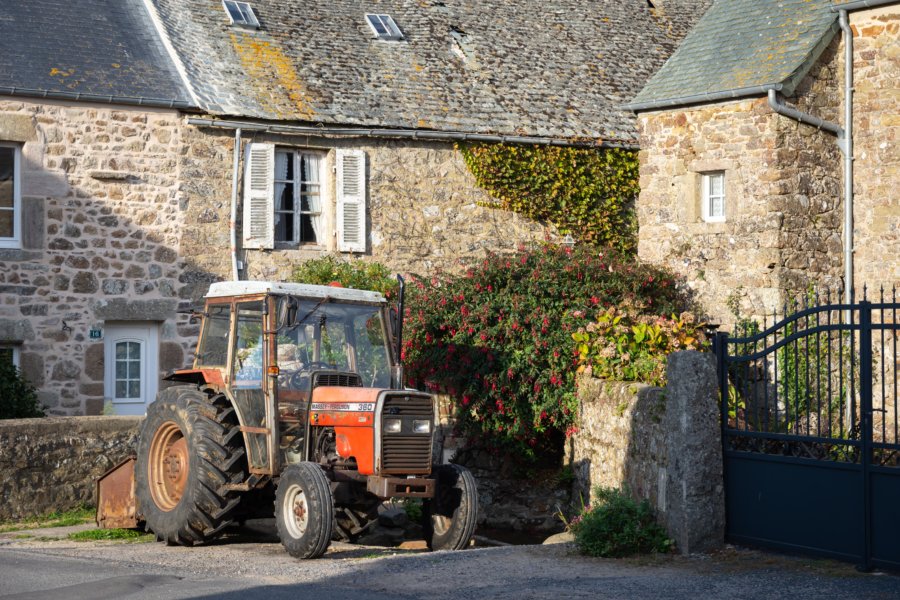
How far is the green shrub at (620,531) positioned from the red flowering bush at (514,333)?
342 centimetres

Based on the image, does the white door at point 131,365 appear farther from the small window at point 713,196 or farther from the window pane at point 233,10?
the small window at point 713,196

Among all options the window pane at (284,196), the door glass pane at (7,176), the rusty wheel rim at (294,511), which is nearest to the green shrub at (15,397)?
the door glass pane at (7,176)

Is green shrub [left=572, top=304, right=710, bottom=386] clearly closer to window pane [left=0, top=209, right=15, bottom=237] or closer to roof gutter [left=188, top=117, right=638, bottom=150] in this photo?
roof gutter [left=188, top=117, right=638, bottom=150]

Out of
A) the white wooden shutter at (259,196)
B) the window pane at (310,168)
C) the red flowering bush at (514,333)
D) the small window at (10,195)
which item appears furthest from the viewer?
the window pane at (310,168)

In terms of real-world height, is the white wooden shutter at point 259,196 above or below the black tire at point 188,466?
above

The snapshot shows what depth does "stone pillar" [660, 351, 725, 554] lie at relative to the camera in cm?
910

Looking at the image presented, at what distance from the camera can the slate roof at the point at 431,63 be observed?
1661 cm

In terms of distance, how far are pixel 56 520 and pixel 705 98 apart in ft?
30.2

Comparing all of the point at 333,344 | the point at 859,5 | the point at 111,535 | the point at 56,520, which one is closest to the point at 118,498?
the point at 111,535

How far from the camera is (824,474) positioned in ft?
28.0

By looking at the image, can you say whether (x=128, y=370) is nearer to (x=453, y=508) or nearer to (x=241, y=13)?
(x=241, y=13)

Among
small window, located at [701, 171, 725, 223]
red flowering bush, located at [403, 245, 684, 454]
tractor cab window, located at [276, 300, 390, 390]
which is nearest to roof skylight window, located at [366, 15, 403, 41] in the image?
red flowering bush, located at [403, 245, 684, 454]

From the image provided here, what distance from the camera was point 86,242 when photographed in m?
15.4

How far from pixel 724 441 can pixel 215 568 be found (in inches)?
155
